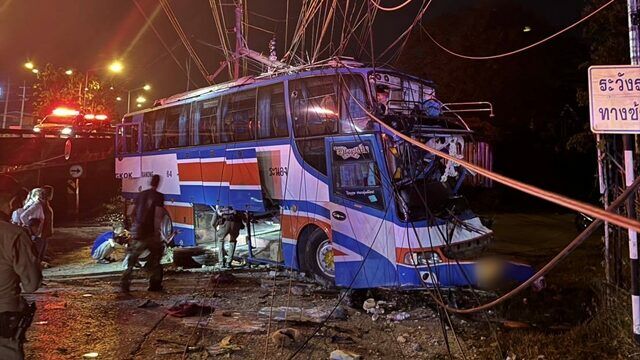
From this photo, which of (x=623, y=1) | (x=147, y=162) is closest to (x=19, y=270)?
(x=147, y=162)

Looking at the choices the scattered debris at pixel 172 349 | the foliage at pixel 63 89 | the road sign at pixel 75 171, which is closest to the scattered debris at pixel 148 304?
the scattered debris at pixel 172 349

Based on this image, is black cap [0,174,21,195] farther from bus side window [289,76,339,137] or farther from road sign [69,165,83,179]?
road sign [69,165,83,179]

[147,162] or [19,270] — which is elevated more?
[147,162]

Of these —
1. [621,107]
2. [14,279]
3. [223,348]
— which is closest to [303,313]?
[223,348]

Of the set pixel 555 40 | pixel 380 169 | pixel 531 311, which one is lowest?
pixel 531 311

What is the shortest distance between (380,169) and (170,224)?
6484 millimetres

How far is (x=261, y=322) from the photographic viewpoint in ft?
20.0

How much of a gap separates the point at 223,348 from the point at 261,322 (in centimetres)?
103

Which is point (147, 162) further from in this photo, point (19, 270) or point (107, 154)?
point (107, 154)

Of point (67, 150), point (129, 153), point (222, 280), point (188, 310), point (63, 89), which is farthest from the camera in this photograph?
point (63, 89)

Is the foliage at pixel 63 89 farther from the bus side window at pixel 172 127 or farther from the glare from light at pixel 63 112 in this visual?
the bus side window at pixel 172 127

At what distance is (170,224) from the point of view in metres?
11.4

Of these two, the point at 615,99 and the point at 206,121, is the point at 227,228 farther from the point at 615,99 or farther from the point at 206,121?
the point at 615,99

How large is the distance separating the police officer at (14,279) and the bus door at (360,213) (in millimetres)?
4534
